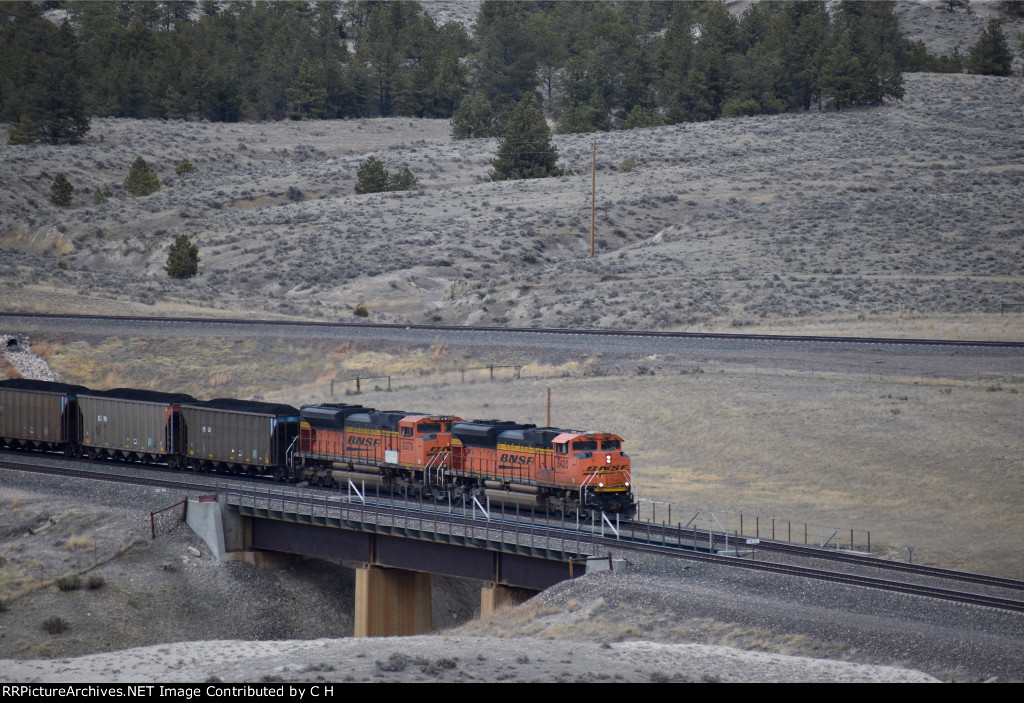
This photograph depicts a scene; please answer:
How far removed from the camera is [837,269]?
75.8 meters

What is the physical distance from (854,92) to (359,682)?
385 feet

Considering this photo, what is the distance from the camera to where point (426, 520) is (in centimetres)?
3172

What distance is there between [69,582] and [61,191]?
88694 millimetres

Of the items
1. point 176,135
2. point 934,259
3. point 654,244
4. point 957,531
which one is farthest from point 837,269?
point 176,135

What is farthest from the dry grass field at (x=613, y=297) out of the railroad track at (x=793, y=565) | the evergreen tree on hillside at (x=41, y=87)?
the evergreen tree on hillside at (x=41, y=87)

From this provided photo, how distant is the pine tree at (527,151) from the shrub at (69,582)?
80.5 metres

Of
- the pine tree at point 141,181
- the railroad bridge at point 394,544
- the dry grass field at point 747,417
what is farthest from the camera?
the pine tree at point 141,181

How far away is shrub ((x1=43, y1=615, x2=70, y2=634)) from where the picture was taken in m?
28.9

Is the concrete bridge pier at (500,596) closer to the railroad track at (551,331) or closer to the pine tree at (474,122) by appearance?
the railroad track at (551,331)

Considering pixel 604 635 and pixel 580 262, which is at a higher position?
pixel 580 262

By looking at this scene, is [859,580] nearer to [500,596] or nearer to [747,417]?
[500,596]

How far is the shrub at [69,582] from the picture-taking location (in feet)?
102

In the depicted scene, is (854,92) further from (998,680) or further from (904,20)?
(998,680)

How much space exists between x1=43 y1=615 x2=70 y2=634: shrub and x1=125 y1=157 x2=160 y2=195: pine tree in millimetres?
90270
